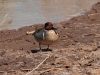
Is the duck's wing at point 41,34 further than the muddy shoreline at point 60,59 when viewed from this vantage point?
Yes

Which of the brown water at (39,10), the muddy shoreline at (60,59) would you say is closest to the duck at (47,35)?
the muddy shoreline at (60,59)

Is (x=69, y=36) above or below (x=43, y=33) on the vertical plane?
below

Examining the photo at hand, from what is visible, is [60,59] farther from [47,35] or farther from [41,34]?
[41,34]

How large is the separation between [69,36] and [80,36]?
1.85 feet

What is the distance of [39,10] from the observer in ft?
56.9

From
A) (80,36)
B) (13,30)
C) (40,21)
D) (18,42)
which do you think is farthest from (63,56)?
(40,21)

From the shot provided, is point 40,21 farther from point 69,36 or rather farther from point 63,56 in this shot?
point 63,56

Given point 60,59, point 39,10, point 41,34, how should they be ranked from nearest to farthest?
point 60,59 < point 41,34 < point 39,10

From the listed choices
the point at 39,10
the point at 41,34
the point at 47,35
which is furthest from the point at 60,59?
the point at 39,10

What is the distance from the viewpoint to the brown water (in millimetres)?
14773

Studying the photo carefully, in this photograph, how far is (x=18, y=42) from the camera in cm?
999

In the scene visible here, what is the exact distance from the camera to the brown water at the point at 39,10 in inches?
582

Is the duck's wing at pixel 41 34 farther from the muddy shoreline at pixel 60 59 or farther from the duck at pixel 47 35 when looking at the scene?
the muddy shoreline at pixel 60 59

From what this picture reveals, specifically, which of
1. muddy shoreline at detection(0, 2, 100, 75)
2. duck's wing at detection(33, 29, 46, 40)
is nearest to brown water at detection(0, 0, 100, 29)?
muddy shoreline at detection(0, 2, 100, 75)
